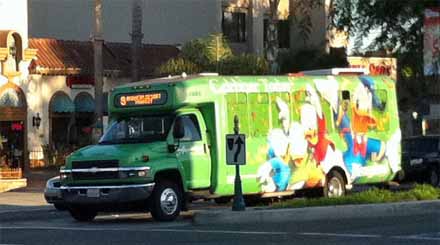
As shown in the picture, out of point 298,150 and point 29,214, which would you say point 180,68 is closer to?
point 29,214

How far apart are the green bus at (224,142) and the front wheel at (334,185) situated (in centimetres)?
2

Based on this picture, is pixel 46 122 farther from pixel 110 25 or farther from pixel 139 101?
pixel 139 101

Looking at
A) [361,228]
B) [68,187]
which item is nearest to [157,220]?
[68,187]

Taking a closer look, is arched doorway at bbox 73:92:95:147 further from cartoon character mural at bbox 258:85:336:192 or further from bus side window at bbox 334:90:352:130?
cartoon character mural at bbox 258:85:336:192

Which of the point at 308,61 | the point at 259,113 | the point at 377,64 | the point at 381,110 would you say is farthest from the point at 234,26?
the point at 259,113

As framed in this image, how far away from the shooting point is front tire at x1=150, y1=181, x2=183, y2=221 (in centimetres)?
1950

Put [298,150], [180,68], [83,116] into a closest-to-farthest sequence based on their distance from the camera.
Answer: [298,150] < [180,68] < [83,116]

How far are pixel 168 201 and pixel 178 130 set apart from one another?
4.83 ft

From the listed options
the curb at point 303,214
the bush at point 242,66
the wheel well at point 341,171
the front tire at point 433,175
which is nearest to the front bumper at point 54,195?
the curb at point 303,214

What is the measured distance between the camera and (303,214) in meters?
18.7

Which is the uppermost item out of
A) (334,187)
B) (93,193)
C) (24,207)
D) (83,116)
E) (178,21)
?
(178,21)

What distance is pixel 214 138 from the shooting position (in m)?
20.7

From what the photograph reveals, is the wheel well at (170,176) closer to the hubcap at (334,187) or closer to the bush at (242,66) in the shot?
the hubcap at (334,187)

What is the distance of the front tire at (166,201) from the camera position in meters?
19.5
